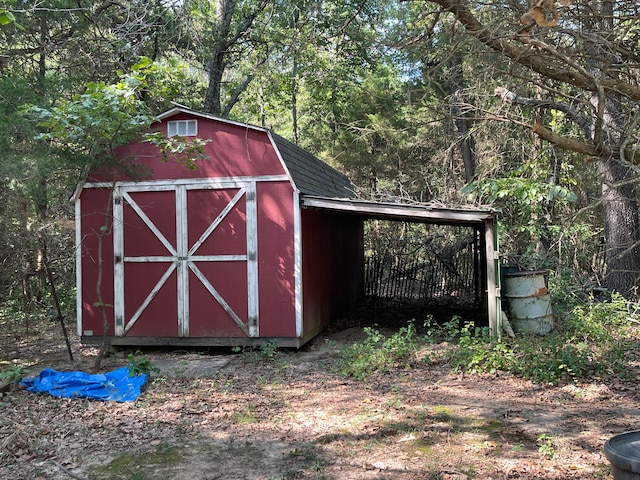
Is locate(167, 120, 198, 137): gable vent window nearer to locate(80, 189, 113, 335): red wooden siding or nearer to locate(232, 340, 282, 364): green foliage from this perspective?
locate(80, 189, 113, 335): red wooden siding

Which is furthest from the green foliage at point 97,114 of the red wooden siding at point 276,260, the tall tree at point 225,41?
the tall tree at point 225,41

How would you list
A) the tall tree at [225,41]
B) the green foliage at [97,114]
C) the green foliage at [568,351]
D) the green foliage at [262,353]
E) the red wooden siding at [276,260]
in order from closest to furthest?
the green foliage at [97,114]
the green foliage at [568,351]
the green foliage at [262,353]
the red wooden siding at [276,260]
the tall tree at [225,41]

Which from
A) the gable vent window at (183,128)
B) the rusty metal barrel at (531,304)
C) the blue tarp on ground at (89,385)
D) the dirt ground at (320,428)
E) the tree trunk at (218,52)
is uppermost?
the tree trunk at (218,52)

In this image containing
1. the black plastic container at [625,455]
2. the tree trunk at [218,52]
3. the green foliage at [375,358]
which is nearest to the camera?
the black plastic container at [625,455]

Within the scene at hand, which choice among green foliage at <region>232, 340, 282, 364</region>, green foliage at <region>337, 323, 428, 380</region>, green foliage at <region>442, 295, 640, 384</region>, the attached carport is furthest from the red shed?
green foliage at <region>442, 295, 640, 384</region>

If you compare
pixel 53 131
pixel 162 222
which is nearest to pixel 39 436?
pixel 53 131

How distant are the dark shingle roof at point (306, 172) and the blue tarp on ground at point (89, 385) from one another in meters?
3.67

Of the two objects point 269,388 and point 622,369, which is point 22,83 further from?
point 622,369

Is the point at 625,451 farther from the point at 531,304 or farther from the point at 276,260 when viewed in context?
the point at 531,304

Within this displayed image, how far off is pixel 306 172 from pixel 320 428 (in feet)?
17.4

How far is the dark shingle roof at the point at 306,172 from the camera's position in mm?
8344

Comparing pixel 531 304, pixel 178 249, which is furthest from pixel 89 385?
pixel 531 304

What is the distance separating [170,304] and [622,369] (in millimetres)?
6437

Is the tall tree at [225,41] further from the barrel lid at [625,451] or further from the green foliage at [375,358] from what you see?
the barrel lid at [625,451]
